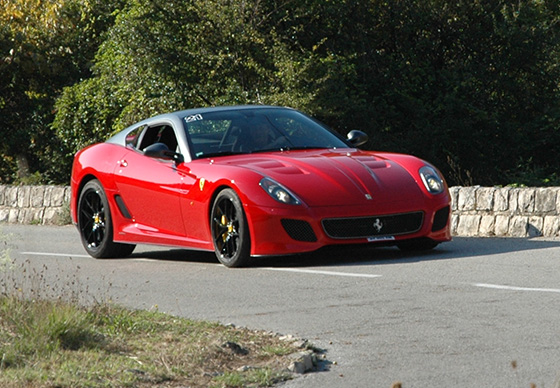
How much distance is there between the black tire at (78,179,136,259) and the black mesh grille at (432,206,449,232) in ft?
11.7

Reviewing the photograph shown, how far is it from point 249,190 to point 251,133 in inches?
55.8

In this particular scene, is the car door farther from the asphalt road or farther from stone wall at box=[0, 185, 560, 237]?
stone wall at box=[0, 185, 560, 237]

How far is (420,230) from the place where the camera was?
10.4 metres

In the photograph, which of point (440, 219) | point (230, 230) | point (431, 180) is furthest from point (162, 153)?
point (440, 219)

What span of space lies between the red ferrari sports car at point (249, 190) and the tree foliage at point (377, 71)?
33.1 feet

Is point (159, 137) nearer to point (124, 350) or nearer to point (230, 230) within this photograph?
point (230, 230)

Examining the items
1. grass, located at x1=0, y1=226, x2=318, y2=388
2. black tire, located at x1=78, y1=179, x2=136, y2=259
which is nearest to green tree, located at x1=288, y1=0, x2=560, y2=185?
black tire, located at x1=78, y1=179, x2=136, y2=259

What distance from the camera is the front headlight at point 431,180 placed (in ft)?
34.6

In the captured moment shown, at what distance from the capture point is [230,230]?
10352mm

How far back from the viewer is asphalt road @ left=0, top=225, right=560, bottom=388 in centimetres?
589

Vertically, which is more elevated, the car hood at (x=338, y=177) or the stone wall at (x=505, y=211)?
the car hood at (x=338, y=177)

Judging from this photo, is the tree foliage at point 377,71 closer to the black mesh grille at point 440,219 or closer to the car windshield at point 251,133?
the car windshield at point 251,133

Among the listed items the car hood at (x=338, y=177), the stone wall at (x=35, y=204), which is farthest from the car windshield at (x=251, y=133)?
the stone wall at (x=35, y=204)

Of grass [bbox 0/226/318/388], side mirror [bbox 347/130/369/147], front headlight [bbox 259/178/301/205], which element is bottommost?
grass [bbox 0/226/318/388]
